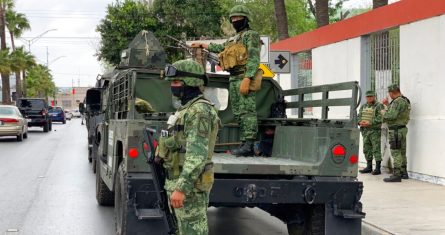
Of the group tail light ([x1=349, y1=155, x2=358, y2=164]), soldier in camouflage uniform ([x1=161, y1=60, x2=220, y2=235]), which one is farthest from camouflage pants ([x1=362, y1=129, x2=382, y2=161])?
soldier in camouflage uniform ([x1=161, y1=60, x2=220, y2=235])

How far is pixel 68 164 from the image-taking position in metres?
15.8

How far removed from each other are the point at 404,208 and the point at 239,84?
3.02 metres

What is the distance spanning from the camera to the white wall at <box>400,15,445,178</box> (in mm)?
10383

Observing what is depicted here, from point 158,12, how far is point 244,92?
85.6 ft

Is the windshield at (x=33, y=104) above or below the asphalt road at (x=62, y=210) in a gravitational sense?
above

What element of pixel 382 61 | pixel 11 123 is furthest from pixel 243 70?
pixel 11 123

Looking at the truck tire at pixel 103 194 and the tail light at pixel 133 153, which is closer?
the tail light at pixel 133 153

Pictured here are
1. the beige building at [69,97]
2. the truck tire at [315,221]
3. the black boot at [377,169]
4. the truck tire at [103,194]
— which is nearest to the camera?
the truck tire at [315,221]

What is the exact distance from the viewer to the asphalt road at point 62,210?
25.8 feet

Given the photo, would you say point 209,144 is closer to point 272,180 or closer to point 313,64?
point 272,180

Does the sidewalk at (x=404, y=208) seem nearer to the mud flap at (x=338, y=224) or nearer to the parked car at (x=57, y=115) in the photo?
the mud flap at (x=338, y=224)

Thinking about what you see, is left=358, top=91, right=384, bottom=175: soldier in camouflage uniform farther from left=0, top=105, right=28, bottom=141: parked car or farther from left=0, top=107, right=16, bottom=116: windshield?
left=0, top=107, right=16, bottom=116: windshield

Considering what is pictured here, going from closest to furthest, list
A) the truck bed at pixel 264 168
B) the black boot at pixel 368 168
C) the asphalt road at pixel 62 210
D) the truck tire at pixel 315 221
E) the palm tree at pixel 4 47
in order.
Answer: the truck bed at pixel 264 168, the truck tire at pixel 315 221, the asphalt road at pixel 62 210, the black boot at pixel 368 168, the palm tree at pixel 4 47

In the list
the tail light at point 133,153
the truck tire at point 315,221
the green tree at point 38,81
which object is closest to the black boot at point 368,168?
the truck tire at point 315,221
